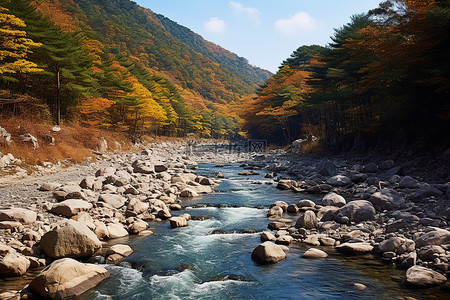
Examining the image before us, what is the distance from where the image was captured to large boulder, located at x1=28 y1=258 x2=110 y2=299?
4648mm

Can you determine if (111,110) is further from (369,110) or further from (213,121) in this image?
(213,121)

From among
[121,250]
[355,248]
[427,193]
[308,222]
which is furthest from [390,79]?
[121,250]

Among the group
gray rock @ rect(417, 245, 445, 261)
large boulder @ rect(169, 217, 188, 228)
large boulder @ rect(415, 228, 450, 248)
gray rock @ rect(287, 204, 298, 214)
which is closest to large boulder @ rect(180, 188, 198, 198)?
large boulder @ rect(169, 217, 188, 228)

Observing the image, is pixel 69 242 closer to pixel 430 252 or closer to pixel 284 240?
pixel 284 240

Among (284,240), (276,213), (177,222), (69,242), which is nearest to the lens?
(69,242)

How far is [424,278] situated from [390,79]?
15.3 m

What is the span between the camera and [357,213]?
27.3 ft

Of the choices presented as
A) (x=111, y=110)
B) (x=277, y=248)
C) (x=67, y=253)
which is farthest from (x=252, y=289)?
(x=111, y=110)

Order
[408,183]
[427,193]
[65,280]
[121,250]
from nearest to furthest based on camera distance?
[65,280]
[121,250]
[427,193]
[408,183]

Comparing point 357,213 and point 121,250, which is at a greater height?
point 357,213

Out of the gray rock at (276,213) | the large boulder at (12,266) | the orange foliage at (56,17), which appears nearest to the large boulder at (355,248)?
the gray rock at (276,213)

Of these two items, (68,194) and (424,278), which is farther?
(68,194)

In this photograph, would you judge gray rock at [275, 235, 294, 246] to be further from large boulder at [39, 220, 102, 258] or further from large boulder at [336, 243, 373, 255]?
large boulder at [39, 220, 102, 258]

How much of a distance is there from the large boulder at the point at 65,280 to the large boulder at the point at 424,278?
579cm
